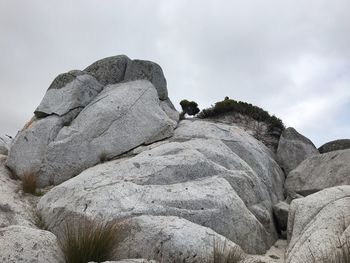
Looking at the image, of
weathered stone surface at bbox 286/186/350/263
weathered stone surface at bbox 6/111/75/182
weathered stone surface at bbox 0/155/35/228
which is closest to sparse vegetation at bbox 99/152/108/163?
weathered stone surface at bbox 6/111/75/182

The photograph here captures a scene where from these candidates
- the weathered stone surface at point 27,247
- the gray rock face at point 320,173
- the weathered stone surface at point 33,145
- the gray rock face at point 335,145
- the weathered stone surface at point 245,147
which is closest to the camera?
the weathered stone surface at point 27,247

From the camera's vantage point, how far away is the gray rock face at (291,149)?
1912 cm

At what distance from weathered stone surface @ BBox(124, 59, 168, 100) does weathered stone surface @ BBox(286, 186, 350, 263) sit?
343 inches

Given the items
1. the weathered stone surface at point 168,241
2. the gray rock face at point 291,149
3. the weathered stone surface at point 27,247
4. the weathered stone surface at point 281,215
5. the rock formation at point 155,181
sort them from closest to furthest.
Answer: the weathered stone surface at point 27,247 → the weathered stone surface at point 168,241 → the rock formation at point 155,181 → the weathered stone surface at point 281,215 → the gray rock face at point 291,149

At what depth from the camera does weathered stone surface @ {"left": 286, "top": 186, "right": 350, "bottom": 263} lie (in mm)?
8922

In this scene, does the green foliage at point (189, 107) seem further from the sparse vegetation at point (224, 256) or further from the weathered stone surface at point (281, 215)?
the sparse vegetation at point (224, 256)

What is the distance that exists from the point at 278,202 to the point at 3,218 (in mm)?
9514

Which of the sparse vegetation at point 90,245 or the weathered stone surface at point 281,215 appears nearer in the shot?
the sparse vegetation at point 90,245

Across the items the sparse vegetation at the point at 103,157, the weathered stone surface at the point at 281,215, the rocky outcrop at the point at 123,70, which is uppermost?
the rocky outcrop at the point at 123,70

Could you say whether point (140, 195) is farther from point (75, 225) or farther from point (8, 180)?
point (8, 180)

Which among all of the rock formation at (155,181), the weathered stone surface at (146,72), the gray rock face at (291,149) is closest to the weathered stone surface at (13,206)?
the rock formation at (155,181)

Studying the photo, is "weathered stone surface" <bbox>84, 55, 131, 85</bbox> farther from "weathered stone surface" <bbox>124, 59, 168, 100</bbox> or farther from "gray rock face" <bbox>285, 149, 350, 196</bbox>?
"gray rock face" <bbox>285, 149, 350, 196</bbox>

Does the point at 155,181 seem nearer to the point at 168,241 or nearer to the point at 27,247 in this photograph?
the point at 168,241

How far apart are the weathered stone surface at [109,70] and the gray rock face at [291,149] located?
770cm
